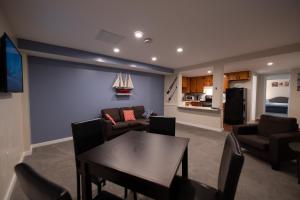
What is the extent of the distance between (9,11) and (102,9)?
4.19ft

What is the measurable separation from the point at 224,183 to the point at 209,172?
5.15 feet

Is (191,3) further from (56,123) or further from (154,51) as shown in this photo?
(56,123)

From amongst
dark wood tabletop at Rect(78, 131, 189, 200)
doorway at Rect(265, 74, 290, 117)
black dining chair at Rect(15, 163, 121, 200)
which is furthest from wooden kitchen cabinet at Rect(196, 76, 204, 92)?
black dining chair at Rect(15, 163, 121, 200)

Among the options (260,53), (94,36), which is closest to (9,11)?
(94,36)

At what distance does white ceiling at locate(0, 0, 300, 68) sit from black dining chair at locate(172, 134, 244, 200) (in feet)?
5.68

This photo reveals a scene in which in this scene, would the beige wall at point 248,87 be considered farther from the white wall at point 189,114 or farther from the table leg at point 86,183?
the table leg at point 86,183

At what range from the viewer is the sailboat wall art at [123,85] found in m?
4.72

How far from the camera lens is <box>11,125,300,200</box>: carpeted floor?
5.92 feet

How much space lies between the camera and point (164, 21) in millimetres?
2158

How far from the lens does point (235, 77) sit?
238 inches

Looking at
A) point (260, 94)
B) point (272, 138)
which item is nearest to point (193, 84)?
point (260, 94)

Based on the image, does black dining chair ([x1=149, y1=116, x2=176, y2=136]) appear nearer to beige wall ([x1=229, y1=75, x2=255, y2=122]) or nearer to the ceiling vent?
the ceiling vent

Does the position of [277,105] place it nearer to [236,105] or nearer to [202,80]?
[236,105]

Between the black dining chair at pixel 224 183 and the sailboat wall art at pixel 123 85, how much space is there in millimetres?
3839
